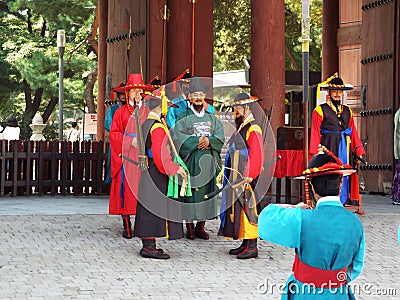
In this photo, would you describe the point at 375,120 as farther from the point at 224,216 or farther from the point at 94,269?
the point at 94,269

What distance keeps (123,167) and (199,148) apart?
1039mm

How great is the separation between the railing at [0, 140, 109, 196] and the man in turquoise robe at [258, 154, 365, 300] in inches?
454

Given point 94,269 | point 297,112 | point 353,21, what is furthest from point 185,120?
point 297,112

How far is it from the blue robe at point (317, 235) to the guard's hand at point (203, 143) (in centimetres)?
527

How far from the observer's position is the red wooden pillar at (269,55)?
13367 millimetres

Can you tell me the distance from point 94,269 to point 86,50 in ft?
81.8

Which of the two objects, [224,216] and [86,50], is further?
[86,50]

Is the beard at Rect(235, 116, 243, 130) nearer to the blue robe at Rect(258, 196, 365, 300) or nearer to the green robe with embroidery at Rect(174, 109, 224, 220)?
the green robe with embroidery at Rect(174, 109, 224, 220)

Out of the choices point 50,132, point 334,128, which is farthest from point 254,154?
point 50,132

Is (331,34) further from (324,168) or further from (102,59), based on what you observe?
(324,168)

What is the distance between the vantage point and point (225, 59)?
3428 cm

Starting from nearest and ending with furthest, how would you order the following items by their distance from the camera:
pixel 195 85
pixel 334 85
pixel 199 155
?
pixel 195 85, pixel 199 155, pixel 334 85

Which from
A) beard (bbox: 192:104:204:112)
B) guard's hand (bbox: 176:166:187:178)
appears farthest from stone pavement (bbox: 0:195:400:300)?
beard (bbox: 192:104:204:112)

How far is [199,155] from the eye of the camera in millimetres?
Answer: 10344
